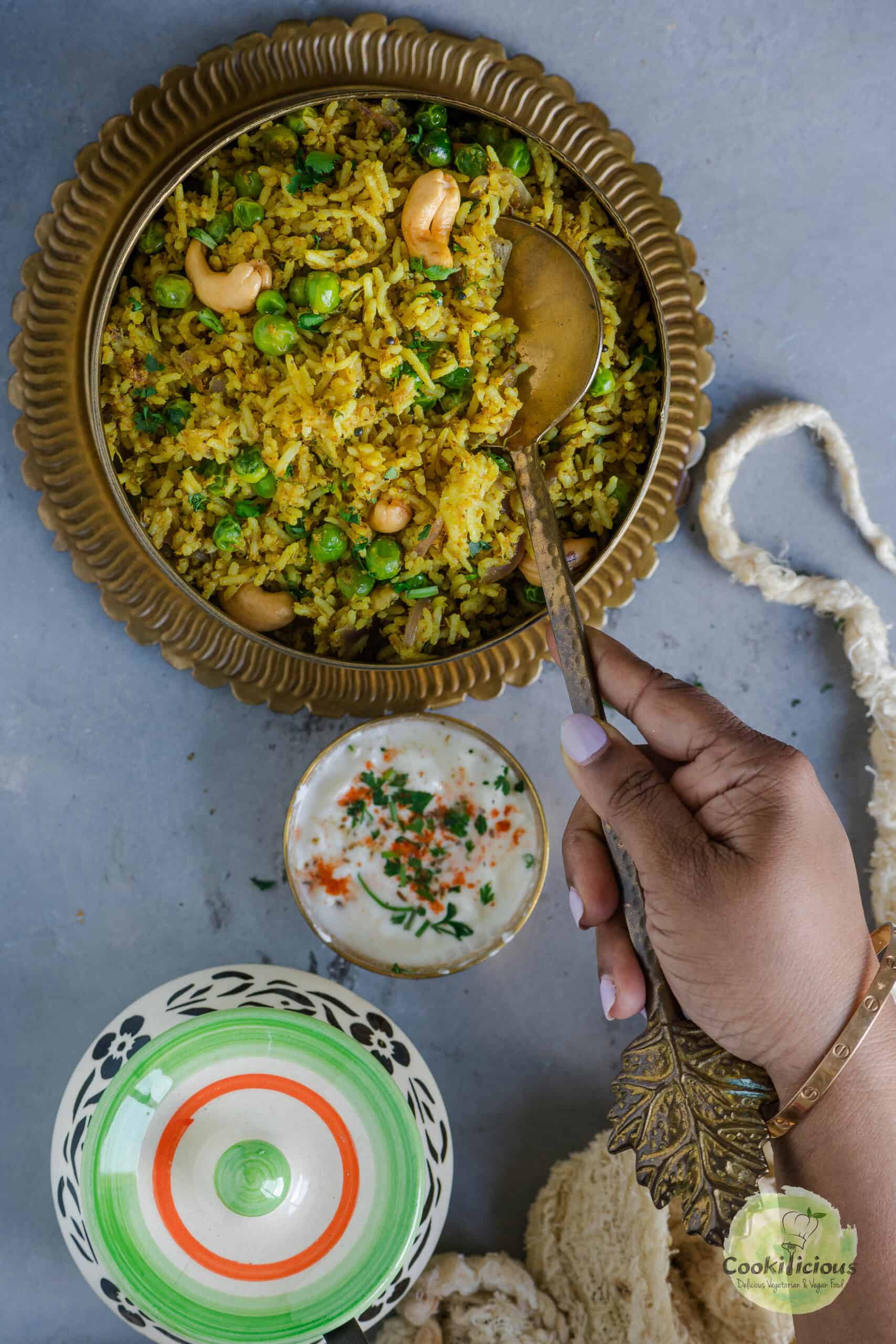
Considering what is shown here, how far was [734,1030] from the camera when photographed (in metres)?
1.39

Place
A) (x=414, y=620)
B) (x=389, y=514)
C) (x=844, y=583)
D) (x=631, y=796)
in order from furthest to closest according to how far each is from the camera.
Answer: (x=844, y=583), (x=414, y=620), (x=389, y=514), (x=631, y=796)

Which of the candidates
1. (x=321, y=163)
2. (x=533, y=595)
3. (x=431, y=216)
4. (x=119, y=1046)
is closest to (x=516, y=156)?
(x=431, y=216)

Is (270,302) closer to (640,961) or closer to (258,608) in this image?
(258,608)

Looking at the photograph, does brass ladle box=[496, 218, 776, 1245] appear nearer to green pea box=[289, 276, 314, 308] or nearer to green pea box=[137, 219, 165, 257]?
green pea box=[289, 276, 314, 308]

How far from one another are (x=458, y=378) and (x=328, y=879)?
101 cm

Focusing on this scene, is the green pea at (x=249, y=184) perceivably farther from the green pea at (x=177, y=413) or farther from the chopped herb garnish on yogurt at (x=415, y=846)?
the chopped herb garnish on yogurt at (x=415, y=846)

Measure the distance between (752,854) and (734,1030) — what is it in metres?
0.28

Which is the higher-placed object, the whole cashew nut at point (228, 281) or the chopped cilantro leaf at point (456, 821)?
the whole cashew nut at point (228, 281)

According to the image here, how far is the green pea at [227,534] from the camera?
172 centimetres

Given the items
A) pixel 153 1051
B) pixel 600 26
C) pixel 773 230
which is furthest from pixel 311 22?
pixel 153 1051

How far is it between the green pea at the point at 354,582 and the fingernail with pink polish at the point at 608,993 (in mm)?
825

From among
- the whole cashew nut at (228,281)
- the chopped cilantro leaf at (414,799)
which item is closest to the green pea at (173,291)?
the whole cashew nut at (228,281)

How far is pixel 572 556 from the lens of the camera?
5.85 ft

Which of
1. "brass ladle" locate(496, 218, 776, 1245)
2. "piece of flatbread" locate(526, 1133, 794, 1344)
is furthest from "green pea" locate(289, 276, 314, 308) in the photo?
"piece of flatbread" locate(526, 1133, 794, 1344)
